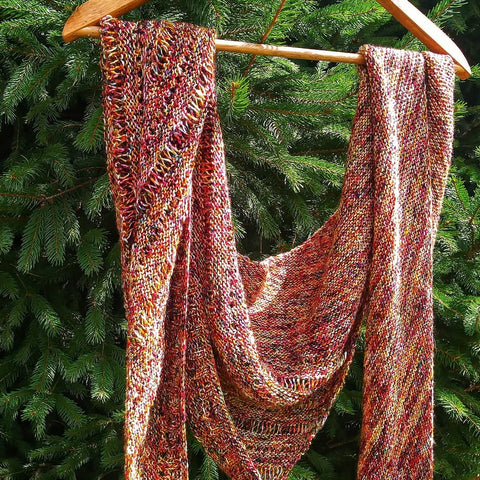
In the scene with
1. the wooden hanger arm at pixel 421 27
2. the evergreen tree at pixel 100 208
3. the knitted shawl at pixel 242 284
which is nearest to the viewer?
the knitted shawl at pixel 242 284

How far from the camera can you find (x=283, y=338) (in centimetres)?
72

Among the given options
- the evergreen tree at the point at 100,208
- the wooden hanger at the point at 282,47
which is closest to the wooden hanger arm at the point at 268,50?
the wooden hanger at the point at 282,47

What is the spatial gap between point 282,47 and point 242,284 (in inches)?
12.1

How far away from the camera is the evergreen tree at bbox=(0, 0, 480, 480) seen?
82 centimetres

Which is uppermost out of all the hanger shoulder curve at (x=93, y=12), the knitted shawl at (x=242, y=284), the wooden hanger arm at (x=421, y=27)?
the wooden hanger arm at (x=421, y=27)

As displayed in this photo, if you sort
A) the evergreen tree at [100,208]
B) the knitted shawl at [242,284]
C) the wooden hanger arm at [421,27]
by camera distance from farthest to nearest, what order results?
the evergreen tree at [100,208], the wooden hanger arm at [421,27], the knitted shawl at [242,284]

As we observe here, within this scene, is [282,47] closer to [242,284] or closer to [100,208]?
[242,284]

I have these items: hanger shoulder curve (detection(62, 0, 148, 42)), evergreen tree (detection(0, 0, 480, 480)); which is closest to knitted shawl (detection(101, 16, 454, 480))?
hanger shoulder curve (detection(62, 0, 148, 42))

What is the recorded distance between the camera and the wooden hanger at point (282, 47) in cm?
52

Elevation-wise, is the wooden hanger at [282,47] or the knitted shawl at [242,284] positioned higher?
the wooden hanger at [282,47]

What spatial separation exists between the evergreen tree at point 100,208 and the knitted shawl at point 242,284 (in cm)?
19

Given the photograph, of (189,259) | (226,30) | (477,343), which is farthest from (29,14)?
(477,343)

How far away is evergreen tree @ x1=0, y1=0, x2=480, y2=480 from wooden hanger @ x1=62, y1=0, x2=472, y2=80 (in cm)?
11

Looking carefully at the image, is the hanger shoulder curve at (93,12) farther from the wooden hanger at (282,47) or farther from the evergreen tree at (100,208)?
the evergreen tree at (100,208)
